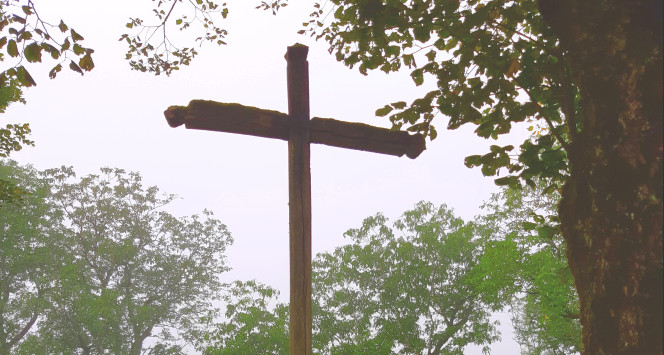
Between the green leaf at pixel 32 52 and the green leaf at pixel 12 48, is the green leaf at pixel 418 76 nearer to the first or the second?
the green leaf at pixel 32 52

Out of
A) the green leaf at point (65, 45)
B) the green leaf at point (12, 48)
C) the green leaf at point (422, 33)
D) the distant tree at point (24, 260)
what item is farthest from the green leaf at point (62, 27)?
the distant tree at point (24, 260)

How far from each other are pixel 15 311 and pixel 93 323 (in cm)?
568

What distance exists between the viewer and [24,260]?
31.5 metres

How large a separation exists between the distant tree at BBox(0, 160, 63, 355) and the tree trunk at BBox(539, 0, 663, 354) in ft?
108

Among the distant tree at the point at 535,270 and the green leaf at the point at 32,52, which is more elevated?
the distant tree at the point at 535,270

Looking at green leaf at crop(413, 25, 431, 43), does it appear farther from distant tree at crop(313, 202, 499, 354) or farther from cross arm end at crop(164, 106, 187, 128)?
distant tree at crop(313, 202, 499, 354)

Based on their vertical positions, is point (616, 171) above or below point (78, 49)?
below

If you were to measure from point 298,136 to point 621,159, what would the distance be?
2988 millimetres

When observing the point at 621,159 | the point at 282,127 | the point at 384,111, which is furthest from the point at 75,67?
the point at 621,159

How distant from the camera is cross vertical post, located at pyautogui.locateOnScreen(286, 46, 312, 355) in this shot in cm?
413

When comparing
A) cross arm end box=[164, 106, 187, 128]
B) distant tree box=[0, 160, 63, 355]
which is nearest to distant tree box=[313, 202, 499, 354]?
distant tree box=[0, 160, 63, 355]

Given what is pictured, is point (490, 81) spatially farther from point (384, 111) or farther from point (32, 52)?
point (32, 52)

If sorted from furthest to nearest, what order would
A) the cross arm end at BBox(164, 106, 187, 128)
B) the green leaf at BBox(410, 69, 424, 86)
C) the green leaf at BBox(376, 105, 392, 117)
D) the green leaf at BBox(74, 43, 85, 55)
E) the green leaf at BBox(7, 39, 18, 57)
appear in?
1. the green leaf at BBox(410, 69, 424, 86)
2. the green leaf at BBox(376, 105, 392, 117)
3. the cross arm end at BBox(164, 106, 187, 128)
4. the green leaf at BBox(74, 43, 85, 55)
5. the green leaf at BBox(7, 39, 18, 57)

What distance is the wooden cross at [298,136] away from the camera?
165 inches
